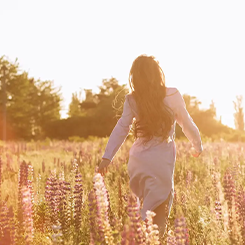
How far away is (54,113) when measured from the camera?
48.4 m

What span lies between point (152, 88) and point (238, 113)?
45.5 metres

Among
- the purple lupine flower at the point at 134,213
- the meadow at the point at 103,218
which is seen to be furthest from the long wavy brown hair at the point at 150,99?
the purple lupine flower at the point at 134,213

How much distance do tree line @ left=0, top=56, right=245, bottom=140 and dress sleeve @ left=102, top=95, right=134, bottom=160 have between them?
26962mm

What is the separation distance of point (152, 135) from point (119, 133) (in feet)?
1.16

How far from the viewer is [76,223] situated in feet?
12.5

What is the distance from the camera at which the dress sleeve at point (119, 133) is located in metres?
3.75

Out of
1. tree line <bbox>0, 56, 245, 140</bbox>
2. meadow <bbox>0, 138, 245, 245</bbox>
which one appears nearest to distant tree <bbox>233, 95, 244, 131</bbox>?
tree line <bbox>0, 56, 245, 140</bbox>

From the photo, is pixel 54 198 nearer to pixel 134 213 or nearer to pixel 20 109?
pixel 134 213

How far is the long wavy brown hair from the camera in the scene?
145 inches

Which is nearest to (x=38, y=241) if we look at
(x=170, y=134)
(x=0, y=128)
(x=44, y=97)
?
(x=170, y=134)

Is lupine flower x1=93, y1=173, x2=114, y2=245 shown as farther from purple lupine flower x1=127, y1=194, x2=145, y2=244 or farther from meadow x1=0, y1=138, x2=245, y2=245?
purple lupine flower x1=127, y1=194, x2=145, y2=244

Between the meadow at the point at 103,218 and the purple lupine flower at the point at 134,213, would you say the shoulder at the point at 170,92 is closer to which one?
the meadow at the point at 103,218

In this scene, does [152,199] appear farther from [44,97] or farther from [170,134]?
[44,97]

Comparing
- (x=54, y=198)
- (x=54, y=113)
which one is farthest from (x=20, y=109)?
(x=54, y=198)
